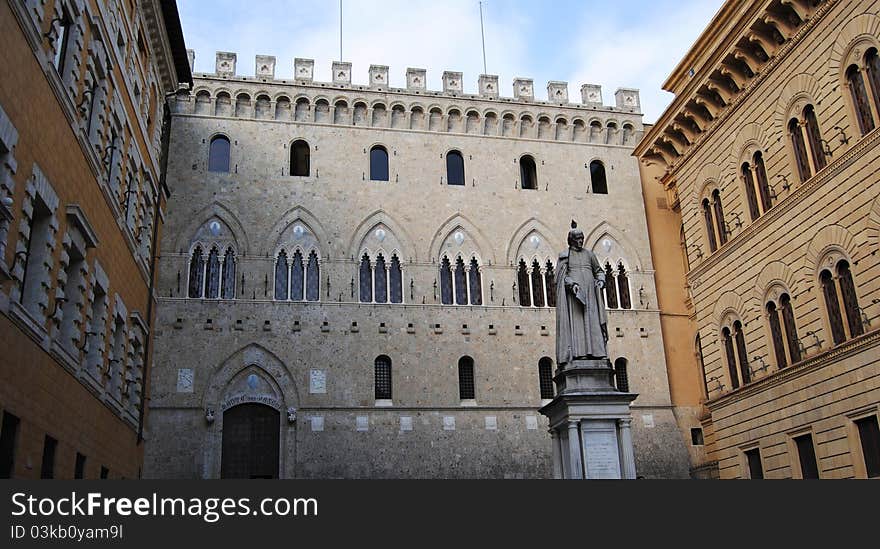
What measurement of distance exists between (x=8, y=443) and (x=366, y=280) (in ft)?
57.0

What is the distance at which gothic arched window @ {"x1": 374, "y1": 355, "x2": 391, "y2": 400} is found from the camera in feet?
89.1

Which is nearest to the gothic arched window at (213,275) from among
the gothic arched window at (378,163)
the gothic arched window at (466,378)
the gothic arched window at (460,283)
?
the gothic arched window at (378,163)

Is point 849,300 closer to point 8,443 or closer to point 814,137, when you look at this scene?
point 814,137

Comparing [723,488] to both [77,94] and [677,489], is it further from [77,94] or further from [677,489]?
[77,94]

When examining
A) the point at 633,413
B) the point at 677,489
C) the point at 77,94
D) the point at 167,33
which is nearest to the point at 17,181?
the point at 77,94

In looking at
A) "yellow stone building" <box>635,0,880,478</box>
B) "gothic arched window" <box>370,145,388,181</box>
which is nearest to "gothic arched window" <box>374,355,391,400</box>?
"gothic arched window" <box>370,145,388,181</box>

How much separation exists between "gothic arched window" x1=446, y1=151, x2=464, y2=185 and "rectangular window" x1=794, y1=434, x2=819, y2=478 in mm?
15591

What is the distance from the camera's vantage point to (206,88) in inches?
1147

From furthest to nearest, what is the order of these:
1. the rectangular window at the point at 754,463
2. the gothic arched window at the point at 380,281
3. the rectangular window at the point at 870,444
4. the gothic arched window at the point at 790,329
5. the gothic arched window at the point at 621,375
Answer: the gothic arched window at the point at 621,375, the gothic arched window at the point at 380,281, the rectangular window at the point at 754,463, the gothic arched window at the point at 790,329, the rectangular window at the point at 870,444

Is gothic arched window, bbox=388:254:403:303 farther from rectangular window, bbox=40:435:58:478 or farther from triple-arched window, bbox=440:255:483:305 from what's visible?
rectangular window, bbox=40:435:58:478

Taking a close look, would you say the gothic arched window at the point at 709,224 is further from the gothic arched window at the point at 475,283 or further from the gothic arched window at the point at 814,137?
the gothic arched window at the point at 475,283

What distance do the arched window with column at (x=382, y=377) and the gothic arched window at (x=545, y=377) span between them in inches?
197

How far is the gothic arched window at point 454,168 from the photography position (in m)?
30.5

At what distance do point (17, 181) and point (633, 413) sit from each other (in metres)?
21.5
